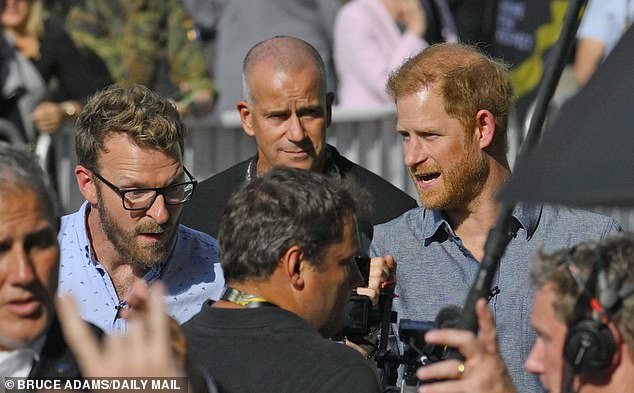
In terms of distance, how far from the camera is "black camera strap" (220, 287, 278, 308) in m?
3.93

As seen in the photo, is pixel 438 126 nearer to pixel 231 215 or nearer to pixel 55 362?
pixel 231 215

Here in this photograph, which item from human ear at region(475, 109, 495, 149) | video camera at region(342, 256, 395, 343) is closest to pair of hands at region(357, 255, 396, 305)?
video camera at region(342, 256, 395, 343)

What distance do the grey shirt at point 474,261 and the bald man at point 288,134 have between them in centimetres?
85

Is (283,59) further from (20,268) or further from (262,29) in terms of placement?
(20,268)

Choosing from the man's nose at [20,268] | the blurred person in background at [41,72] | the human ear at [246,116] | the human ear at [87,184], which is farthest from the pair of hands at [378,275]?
the blurred person in background at [41,72]

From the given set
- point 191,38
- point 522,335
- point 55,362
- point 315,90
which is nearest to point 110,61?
point 191,38

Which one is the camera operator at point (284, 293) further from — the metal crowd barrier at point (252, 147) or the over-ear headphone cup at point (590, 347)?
the metal crowd barrier at point (252, 147)

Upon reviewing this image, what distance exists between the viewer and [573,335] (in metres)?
3.35

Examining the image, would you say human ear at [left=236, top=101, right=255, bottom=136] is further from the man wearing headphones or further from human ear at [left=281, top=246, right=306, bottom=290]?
the man wearing headphones

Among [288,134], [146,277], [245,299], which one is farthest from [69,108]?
[245,299]

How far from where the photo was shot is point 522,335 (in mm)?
4906

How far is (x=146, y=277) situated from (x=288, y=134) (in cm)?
121

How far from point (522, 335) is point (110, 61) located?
4589 millimetres

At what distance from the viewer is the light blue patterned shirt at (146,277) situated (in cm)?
515
